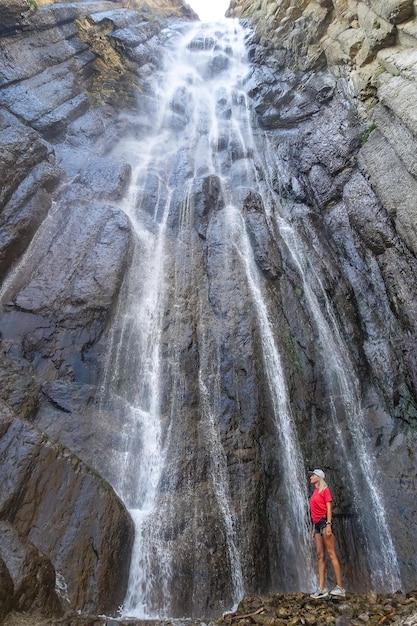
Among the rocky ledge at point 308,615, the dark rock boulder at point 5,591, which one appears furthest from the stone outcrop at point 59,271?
the rocky ledge at point 308,615

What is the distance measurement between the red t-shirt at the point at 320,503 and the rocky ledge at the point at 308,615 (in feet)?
3.51

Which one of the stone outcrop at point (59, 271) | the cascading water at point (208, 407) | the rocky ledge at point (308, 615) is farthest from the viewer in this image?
the cascading water at point (208, 407)

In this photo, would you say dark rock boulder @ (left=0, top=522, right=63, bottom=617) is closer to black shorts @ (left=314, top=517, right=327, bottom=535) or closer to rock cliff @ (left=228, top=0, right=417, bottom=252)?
black shorts @ (left=314, top=517, right=327, bottom=535)

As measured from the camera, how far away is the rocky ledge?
183 inches

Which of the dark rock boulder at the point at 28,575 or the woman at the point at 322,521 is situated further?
the woman at the point at 322,521

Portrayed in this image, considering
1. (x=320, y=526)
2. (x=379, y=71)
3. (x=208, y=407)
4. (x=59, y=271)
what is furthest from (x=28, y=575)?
(x=379, y=71)

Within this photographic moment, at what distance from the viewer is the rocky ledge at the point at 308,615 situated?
183 inches

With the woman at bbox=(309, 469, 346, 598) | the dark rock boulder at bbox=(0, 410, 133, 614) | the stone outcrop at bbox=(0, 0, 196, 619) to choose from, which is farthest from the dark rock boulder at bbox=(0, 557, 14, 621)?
the woman at bbox=(309, 469, 346, 598)

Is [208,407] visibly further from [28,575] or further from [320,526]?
[28,575]

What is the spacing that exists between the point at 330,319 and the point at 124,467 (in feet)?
22.5

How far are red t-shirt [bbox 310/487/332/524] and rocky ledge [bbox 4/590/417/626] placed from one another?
3.51 feet

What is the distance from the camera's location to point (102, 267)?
11.3 m

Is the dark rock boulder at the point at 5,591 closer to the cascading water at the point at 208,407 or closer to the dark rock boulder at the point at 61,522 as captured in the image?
the dark rock boulder at the point at 61,522

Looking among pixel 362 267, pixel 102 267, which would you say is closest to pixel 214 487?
pixel 102 267
